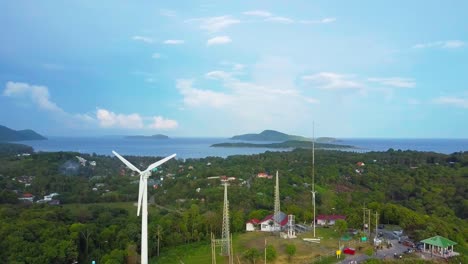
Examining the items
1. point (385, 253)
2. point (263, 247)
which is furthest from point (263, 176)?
point (385, 253)

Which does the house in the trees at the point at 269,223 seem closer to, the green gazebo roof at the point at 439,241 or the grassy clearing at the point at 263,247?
the grassy clearing at the point at 263,247

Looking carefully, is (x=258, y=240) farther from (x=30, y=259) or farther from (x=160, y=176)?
(x=160, y=176)

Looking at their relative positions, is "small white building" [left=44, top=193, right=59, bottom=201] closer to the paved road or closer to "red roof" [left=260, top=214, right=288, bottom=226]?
"red roof" [left=260, top=214, right=288, bottom=226]

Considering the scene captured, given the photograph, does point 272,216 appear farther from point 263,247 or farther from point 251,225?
point 263,247

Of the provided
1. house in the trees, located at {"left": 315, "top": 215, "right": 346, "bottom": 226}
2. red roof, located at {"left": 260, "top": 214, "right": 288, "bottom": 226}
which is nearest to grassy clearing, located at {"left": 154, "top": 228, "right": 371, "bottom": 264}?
red roof, located at {"left": 260, "top": 214, "right": 288, "bottom": 226}

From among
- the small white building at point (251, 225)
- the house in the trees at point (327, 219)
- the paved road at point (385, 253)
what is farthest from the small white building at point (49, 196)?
the paved road at point (385, 253)
